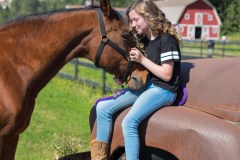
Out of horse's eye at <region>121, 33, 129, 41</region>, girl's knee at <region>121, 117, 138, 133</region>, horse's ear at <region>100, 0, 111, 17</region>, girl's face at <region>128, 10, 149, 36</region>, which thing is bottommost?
girl's knee at <region>121, 117, 138, 133</region>

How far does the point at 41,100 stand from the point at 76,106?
3.94 ft

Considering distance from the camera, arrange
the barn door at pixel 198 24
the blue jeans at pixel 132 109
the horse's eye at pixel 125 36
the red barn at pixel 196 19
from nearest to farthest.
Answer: the blue jeans at pixel 132 109
the horse's eye at pixel 125 36
the red barn at pixel 196 19
the barn door at pixel 198 24

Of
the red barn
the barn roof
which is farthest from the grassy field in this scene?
the barn roof

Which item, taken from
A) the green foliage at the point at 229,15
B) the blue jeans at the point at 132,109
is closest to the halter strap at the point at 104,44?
the blue jeans at the point at 132,109

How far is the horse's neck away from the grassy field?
1.74 m

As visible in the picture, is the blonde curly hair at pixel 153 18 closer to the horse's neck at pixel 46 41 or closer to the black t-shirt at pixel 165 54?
the black t-shirt at pixel 165 54

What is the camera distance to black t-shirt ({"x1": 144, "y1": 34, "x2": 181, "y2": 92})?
115 inches

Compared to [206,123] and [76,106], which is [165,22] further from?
[76,106]

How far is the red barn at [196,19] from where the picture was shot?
52750 millimetres

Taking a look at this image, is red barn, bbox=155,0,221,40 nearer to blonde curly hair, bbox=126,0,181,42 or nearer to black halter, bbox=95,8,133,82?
blonde curly hair, bbox=126,0,181,42

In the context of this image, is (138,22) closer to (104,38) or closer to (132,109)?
(104,38)

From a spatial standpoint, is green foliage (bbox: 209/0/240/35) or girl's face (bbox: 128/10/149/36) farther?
green foliage (bbox: 209/0/240/35)

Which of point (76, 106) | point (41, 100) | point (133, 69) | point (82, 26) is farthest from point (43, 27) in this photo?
point (41, 100)

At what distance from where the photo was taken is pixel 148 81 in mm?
3100
